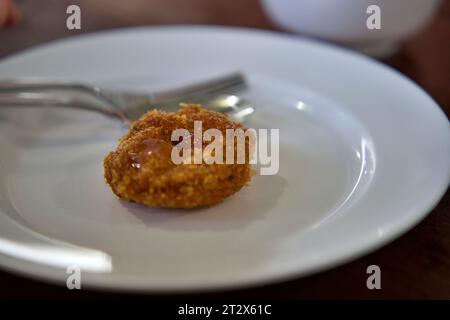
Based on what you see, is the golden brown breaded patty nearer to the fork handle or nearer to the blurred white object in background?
the fork handle

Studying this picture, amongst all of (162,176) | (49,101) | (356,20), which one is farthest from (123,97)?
(356,20)

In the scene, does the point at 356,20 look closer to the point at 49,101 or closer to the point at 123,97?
the point at 123,97

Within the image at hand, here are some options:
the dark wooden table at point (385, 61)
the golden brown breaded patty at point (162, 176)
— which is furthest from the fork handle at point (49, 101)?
the dark wooden table at point (385, 61)

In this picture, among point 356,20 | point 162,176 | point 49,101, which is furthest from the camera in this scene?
point 356,20

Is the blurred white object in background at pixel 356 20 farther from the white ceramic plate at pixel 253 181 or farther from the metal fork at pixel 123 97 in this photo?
the metal fork at pixel 123 97

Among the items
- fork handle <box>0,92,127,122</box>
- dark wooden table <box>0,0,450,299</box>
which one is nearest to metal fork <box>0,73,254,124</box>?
fork handle <box>0,92,127,122</box>
